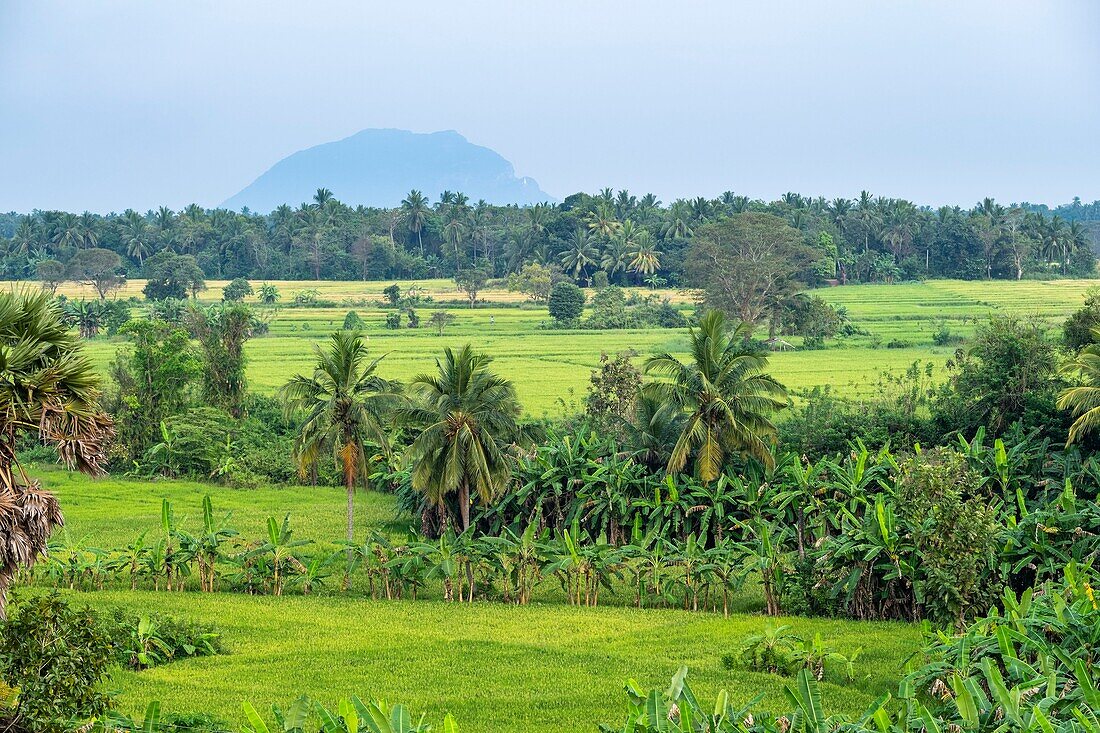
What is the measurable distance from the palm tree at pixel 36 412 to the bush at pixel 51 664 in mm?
1127

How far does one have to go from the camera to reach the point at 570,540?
2088 centimetres

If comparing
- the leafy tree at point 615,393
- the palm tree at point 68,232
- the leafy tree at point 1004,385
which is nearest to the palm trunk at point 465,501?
the leafy tree at point 615,393

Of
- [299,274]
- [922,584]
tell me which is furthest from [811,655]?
[299,274]

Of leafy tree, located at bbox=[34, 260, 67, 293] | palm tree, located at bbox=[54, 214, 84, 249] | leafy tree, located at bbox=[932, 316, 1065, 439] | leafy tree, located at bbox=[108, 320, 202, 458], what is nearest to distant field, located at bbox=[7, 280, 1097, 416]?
leafy tree, located at bbox=[34, 260, 67, 293]

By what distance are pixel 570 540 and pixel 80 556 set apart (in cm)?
891

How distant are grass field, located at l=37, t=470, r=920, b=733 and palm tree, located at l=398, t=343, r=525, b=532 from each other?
3.00 m

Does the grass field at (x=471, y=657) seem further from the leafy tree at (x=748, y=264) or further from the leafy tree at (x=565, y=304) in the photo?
the leafy tree at (x=565, y=304)

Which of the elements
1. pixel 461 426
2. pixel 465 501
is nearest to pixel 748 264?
pixel 465 501

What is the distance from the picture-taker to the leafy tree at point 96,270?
74438 millimetres

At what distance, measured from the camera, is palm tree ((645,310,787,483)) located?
24.6 m

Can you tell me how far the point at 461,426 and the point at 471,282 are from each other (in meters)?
52.2

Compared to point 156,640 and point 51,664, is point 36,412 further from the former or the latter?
point 156,640

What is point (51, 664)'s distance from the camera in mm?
10312

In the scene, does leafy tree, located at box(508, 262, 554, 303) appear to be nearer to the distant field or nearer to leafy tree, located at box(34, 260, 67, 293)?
the distant field
